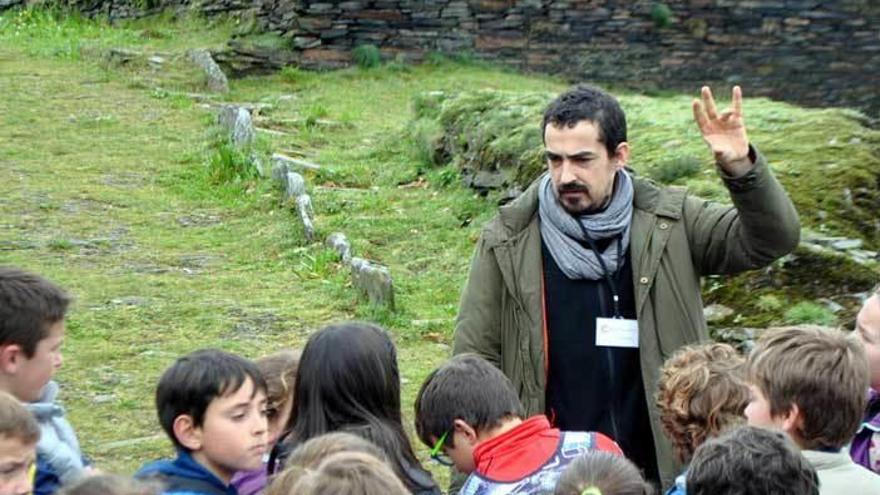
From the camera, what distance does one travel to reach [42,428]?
13.1ft

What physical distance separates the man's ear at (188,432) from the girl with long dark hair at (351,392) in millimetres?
243

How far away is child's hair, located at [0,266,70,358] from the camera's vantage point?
405 cm

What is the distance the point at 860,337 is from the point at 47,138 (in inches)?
359

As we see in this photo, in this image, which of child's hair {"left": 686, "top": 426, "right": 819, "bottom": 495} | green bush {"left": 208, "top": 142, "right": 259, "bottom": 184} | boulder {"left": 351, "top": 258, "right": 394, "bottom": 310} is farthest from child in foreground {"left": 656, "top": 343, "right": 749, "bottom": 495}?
green bush {"left": 208, "top": 142, "right": 259, "bottom": 184}

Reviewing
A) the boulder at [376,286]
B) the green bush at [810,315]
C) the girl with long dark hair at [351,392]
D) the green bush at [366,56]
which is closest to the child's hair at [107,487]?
the girl with long dark hair at [351,392]

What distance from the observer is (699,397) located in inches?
160

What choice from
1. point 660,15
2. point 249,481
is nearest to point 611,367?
point 249,481

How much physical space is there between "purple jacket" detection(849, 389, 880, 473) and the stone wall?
12.7 meters

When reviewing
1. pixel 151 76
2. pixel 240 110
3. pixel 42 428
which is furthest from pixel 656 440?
pixel 151 76

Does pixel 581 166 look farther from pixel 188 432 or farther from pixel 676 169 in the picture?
pixel 676 169

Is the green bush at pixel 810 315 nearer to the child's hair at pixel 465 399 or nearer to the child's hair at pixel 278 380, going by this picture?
the child's hair at pixel 465 399

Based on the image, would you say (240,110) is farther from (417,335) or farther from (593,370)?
(593,370)

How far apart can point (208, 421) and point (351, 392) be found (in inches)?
15.5

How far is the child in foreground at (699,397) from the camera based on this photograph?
404 centimetres
